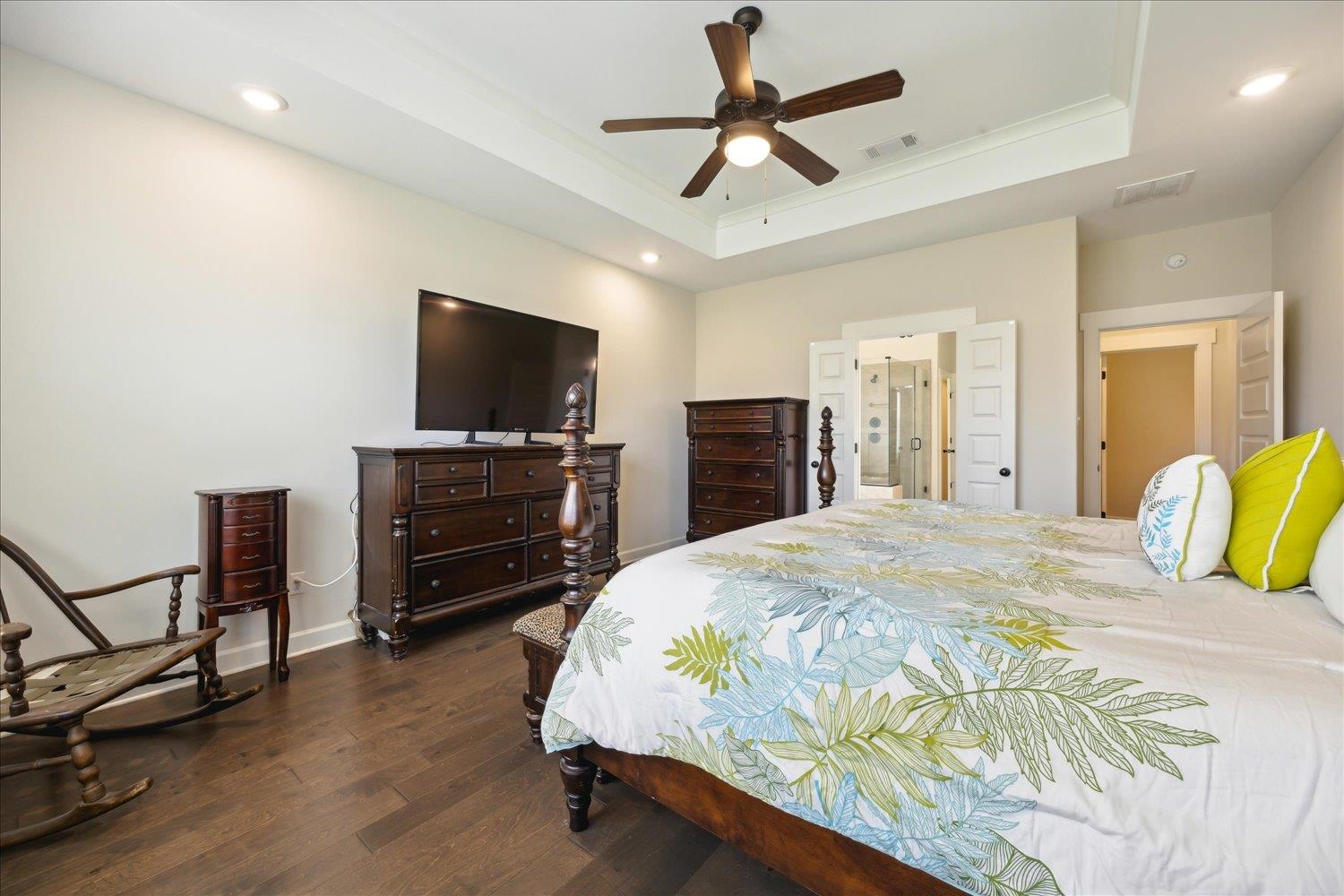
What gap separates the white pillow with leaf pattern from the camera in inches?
51.1

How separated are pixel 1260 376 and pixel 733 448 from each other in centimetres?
350

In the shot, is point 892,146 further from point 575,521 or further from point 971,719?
point 971,719

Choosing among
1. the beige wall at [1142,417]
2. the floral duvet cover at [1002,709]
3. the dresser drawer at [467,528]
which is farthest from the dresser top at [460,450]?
the beige wall at [1142,417]

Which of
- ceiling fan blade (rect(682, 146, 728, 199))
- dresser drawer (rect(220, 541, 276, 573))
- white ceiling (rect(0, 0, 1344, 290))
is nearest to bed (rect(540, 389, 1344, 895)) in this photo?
dresser drawer (rect(220, 541, 276, 573))

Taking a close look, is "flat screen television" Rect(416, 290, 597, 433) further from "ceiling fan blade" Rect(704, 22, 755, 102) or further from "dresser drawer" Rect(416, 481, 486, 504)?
"ceiling fan blade" Rect(704, 22, 755, 102)

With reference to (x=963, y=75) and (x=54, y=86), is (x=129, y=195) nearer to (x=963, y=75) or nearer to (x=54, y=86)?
(x=54, y=86)

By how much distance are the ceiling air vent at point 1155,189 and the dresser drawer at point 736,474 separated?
9.54ft

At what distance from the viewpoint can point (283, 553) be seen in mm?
2490

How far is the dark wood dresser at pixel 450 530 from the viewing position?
2811mm

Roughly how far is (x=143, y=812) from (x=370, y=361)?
2.26m

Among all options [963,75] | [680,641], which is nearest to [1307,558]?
[680,641]

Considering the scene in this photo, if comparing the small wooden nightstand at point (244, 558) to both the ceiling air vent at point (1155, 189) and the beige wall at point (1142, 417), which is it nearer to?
the ceiling air vent at point (1155, 189)

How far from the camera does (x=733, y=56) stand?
2.08 m

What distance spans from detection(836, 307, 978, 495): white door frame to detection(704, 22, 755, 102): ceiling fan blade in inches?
105
